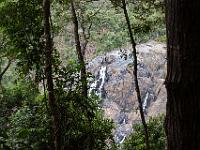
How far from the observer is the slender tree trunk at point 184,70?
1.63 metres

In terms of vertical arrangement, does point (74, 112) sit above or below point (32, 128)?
above

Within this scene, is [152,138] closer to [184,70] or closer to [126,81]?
[184,70]

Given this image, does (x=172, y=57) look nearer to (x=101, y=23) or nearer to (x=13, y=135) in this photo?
(x=13, y=135)

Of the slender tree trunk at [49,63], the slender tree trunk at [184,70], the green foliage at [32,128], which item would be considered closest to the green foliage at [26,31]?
the green foliage at [32,128]

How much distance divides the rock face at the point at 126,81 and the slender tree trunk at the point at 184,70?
24739 mm

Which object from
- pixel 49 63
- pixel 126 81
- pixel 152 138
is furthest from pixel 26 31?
pixel 126 81

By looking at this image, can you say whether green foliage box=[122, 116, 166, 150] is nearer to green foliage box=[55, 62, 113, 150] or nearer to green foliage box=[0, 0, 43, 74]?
green foliage box=[55, 62, 113, 150]

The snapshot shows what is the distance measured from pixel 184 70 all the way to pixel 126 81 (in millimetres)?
26759

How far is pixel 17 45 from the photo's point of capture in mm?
5828

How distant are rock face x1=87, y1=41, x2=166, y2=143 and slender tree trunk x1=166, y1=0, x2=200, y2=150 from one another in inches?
974

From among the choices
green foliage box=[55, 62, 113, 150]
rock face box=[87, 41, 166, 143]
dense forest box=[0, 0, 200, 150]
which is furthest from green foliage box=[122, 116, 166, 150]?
rock face box=[87, 41, 166, 143]

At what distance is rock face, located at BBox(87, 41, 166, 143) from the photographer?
88.4ft

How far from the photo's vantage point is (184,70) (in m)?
1.66

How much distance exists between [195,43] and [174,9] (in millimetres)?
153
